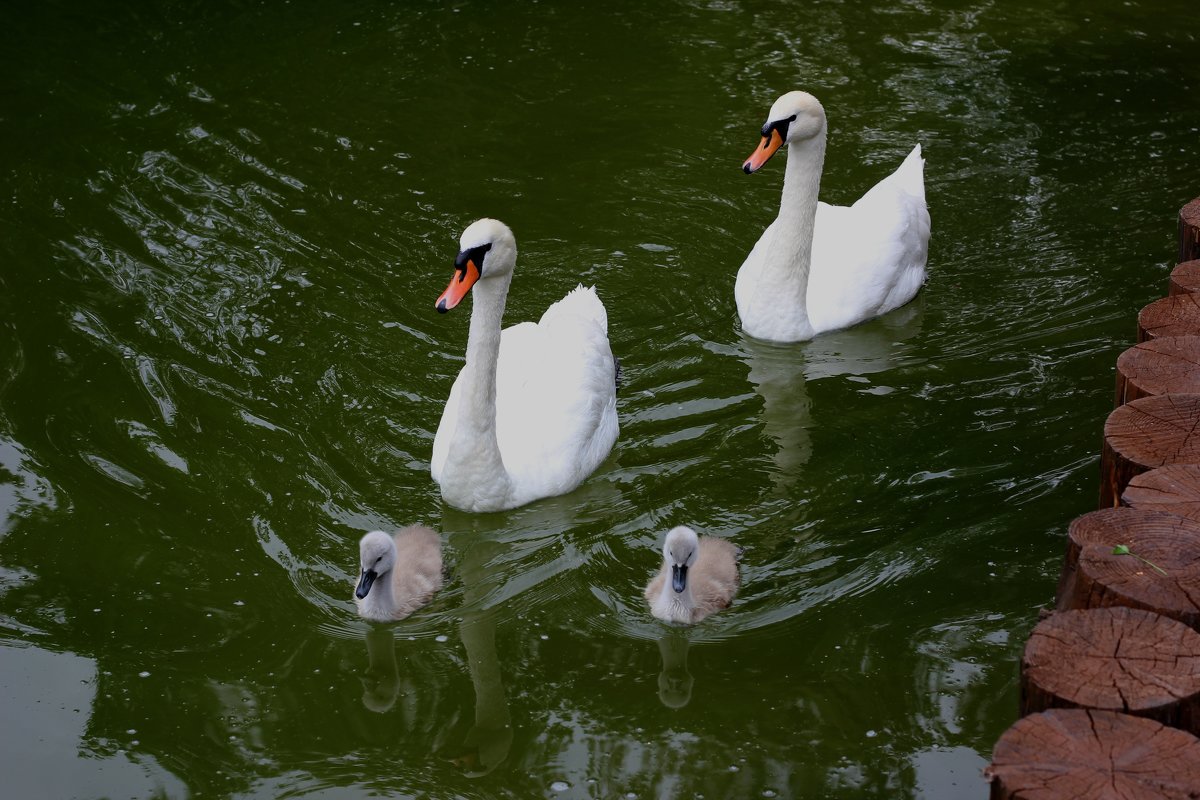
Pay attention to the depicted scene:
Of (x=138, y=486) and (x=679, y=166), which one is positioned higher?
(x=679, y=166)

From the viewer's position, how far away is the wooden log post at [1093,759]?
11.3ft

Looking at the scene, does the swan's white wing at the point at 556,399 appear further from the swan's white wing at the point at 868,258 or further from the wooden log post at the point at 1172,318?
the wooden log post at the point at 1172,318

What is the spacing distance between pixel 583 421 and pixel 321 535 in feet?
4.56

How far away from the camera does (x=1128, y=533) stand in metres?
4.22

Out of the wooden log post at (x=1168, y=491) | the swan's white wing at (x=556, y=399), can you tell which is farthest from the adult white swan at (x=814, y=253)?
the wooden log post at (x=1168, y=491)

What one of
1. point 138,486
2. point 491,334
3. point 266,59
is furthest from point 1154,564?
point 266,59

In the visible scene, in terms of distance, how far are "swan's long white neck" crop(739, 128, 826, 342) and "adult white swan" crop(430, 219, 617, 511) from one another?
107 centimetres

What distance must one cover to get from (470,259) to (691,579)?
5.65 ft

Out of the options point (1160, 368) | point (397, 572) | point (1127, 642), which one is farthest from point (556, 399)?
point (1127, 642)

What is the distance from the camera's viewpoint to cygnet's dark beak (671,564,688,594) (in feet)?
18.9

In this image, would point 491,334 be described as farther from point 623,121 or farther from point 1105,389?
point 623,121

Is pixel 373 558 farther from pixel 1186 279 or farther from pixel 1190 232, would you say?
pixel 1190 232

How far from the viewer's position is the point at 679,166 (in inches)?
414

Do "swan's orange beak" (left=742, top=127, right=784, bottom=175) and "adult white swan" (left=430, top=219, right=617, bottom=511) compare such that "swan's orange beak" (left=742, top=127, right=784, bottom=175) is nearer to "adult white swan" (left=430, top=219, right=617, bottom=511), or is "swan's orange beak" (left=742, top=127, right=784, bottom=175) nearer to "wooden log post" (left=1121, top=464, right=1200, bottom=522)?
"adult white swan" (left=430, top=219, right=617, bottom=511)
